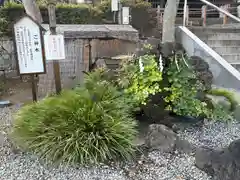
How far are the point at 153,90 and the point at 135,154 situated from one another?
1.04 metres

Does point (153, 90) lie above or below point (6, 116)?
above

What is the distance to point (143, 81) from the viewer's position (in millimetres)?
4051

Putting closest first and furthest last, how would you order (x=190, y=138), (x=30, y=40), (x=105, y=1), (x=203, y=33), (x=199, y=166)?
(x=199, y=166), (x=190, y=138), (x=30, y=40), (x=203, y=33), (x=105, y=1)

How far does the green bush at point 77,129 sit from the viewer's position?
3.12 metres

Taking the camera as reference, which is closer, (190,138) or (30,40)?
(190,138)

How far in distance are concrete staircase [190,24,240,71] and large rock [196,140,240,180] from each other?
375cm

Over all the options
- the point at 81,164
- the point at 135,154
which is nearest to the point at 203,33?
the point at 135,154

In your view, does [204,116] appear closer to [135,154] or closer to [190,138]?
[190,138]

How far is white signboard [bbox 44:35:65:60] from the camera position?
418 centimetres

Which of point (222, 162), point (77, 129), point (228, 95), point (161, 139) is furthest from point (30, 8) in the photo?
point (222, 162)

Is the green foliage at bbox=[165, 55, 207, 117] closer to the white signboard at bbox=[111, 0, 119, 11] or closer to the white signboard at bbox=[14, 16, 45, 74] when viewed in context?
the white signboard at bbox=[14, 16, 45, 74]

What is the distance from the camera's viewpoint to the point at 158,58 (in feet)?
13.6

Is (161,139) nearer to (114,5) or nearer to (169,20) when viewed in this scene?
(169,20)

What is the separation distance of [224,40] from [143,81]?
3.73 meters
